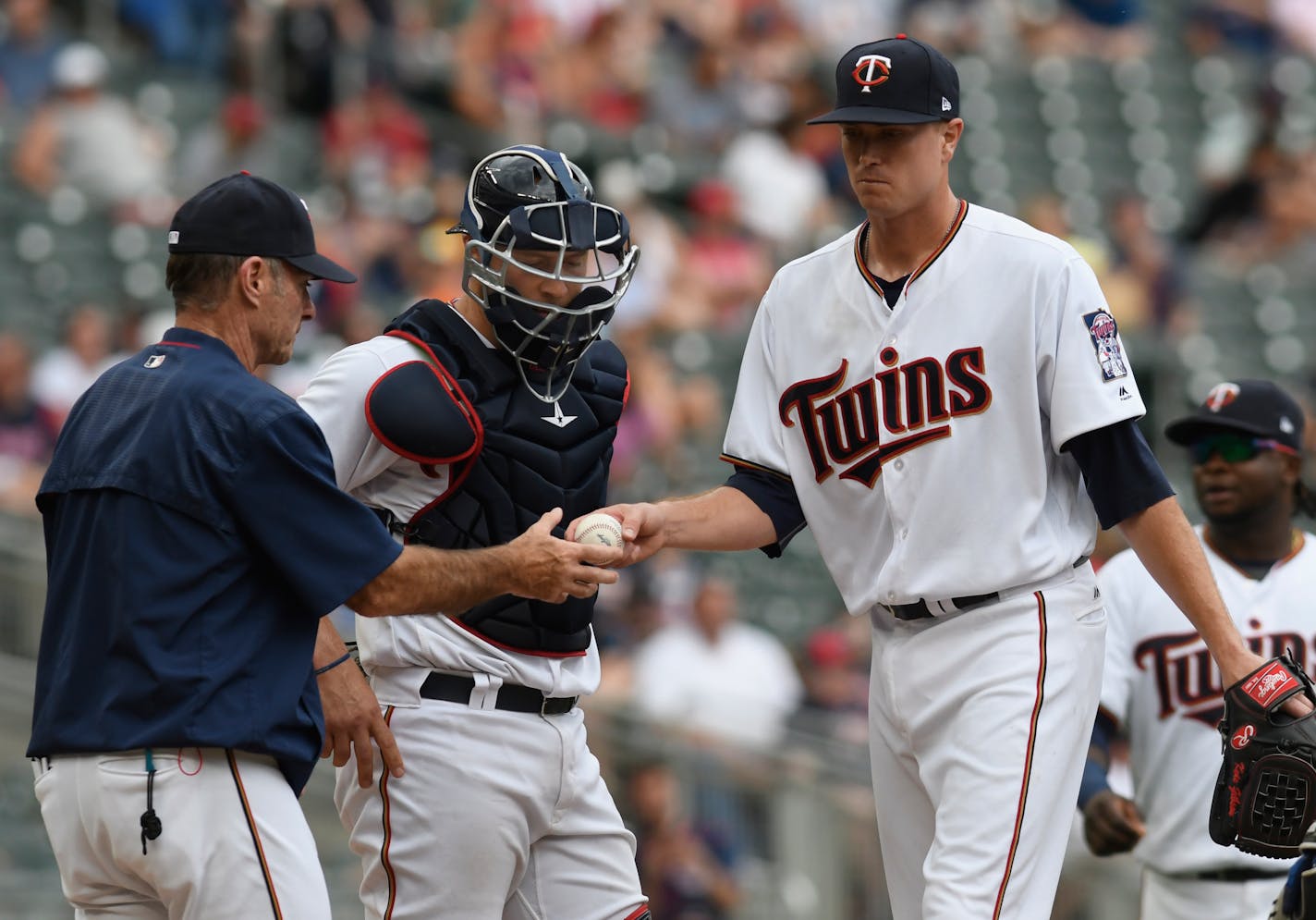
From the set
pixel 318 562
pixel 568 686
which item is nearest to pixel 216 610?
pixel 318 562

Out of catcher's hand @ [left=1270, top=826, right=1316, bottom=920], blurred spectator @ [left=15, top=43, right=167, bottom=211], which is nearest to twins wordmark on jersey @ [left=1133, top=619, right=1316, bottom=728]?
catcher's hand @ [left=1270, top=826, right=1316, bottom=920]

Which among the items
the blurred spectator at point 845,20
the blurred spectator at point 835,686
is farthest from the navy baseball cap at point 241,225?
the blurred spectator at point 845,20

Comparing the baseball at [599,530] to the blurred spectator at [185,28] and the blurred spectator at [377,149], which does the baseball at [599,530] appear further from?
the blurred spectator at [185,28]

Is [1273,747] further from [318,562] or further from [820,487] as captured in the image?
[318,562]

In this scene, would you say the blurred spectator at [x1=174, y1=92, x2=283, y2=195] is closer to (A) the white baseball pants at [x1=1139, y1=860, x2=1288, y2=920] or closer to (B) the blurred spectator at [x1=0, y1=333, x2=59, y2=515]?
(B) the blurred spectator at [x1=0, y1=333, x2=59, y2=515]

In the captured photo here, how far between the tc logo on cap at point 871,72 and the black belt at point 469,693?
1543 millimetres

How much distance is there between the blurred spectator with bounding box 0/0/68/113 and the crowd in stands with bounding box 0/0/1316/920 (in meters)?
0.02

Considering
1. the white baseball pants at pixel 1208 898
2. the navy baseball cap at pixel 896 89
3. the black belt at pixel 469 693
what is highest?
the navy baseball cap at pixel 896 89

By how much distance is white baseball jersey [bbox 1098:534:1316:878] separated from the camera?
18.3 feet

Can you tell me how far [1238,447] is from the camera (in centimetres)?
570

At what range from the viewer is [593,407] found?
4.77 meters

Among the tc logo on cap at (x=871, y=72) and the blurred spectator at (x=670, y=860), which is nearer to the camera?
the tc logo on cap at (x=871, y=72)

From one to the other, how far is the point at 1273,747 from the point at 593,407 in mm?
1695

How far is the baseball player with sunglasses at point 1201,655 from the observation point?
5.55m
